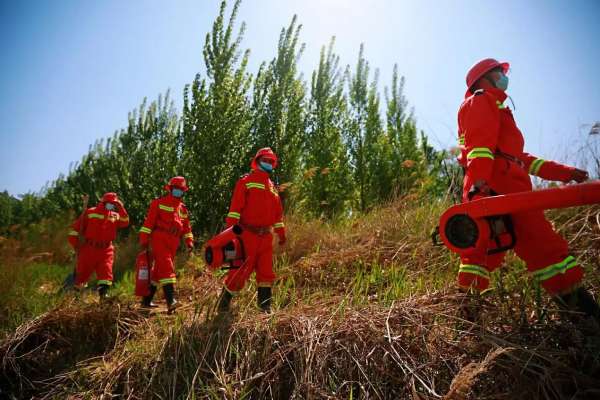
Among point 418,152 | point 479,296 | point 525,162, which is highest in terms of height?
point 418,152

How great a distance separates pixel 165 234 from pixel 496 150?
4913mm

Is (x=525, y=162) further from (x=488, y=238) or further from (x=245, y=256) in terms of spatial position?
(x=245, y=256)

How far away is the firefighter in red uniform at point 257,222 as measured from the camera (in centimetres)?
409

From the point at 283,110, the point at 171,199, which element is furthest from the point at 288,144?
the point at 171,199

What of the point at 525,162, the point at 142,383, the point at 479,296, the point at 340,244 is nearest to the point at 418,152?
the point at 340,244

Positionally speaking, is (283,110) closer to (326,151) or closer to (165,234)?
(326,151)

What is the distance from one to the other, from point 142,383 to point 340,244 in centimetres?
361

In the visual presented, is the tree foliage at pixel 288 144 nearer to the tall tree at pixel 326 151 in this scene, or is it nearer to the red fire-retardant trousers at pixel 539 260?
the tall tree at pixel 326 151

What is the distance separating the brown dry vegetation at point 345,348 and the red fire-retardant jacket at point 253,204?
966 mm

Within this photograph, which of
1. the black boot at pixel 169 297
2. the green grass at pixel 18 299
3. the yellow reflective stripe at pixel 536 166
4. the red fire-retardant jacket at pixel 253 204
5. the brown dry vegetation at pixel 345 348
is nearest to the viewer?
the brown dry vegetation at pixel 345 348

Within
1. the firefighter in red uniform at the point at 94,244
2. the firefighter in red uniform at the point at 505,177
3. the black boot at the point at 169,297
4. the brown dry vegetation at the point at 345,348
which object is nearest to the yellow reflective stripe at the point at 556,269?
the firefighter in red uniform at the point at 505,177

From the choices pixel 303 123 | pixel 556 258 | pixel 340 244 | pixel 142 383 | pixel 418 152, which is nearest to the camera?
pixel 556 258

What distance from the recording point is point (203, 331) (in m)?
2.90

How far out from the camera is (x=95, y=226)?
20.7 feet
